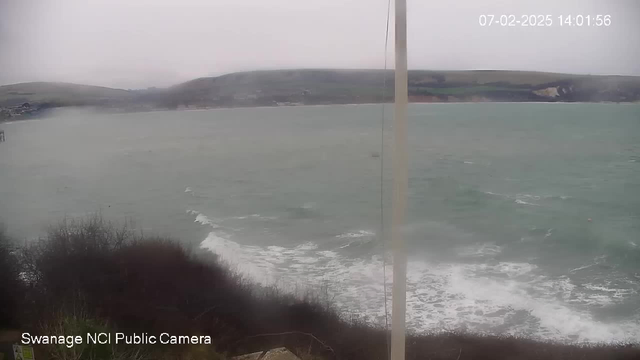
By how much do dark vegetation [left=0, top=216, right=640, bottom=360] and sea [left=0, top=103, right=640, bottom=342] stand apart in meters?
0.06

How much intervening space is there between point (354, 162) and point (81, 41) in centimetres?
108

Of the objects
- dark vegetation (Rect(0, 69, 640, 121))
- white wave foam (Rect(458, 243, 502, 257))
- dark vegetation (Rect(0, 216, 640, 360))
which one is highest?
dark vegetation (Rect(0, 69, 640, 121))

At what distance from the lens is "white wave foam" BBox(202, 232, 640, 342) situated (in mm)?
1311

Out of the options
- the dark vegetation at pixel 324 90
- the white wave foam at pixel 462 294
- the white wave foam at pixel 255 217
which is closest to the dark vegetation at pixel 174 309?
the white wave foam at pixel 462 294

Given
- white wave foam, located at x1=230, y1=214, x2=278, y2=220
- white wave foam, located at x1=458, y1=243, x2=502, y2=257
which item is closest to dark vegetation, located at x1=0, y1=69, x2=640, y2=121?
white wave foam, located at x1=230, y1=214, x2=278, y2=220

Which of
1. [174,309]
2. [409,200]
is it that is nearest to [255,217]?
[174,309]

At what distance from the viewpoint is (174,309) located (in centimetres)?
134

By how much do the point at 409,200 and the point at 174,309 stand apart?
0.97 metres

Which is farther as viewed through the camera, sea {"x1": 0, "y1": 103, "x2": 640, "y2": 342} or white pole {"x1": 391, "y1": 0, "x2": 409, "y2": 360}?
sea {"x1": 0, "y1": 103, "x2": 640, "y2": 342}

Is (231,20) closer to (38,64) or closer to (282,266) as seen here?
(38,64)

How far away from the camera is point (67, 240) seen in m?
1.36

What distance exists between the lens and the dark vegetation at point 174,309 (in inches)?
51.3

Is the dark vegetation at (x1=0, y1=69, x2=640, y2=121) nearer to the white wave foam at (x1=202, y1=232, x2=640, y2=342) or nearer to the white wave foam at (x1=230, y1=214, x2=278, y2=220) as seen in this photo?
the white wave foam at (x1=230, y1=214, x2=278, y2=220)

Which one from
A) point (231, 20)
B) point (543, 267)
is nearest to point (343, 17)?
point (231, 20)
